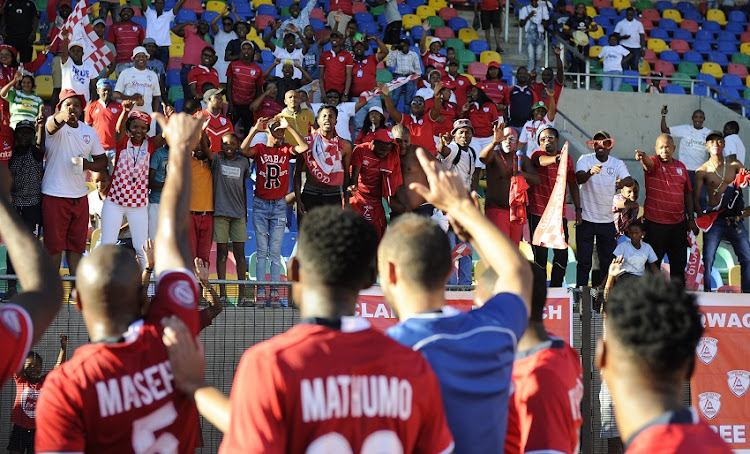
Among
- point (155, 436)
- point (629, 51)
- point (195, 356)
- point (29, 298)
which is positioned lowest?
point (155, 436)

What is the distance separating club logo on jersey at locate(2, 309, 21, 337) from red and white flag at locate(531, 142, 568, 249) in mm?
8665

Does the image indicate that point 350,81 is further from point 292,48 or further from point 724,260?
point 724,260

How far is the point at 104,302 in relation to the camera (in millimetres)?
3021

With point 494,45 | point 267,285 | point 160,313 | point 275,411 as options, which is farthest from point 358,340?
point 494,45

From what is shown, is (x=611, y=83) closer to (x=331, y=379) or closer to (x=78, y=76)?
(x=78, y=76)

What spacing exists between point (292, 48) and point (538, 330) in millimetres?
12108

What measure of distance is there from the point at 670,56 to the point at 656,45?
452 millimetres

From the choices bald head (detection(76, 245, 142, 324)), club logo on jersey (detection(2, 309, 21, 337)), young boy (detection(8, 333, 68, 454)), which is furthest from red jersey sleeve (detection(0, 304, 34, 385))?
young boy (detection(8, 333, 68, 454))

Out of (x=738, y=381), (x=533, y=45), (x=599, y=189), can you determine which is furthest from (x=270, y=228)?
(x=533, y=45)

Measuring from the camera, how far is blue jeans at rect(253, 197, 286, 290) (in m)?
10.4

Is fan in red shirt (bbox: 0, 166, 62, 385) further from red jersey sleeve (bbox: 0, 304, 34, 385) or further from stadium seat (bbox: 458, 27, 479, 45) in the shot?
stadium seat (bbox: 458, 27, 479, 45)

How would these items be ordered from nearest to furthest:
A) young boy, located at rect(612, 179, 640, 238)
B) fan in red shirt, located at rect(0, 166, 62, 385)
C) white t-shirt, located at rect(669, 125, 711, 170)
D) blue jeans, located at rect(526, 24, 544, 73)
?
fan in red shirt, located at rect(0, 166, 62, 385) < young boy, located at rect(612, 179, 640, 238) < white t-shirt, located at rect(669, 125, 711, 170) < blue jeans, located at rect(526, 24, 544, 73)

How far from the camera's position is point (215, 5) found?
1834cm

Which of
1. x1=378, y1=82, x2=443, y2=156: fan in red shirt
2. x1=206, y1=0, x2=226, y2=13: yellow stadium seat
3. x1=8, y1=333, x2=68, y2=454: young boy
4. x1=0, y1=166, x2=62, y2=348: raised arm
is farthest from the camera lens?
x1=206, y1=0, x2=226, y2=13: yellow stadium seat
